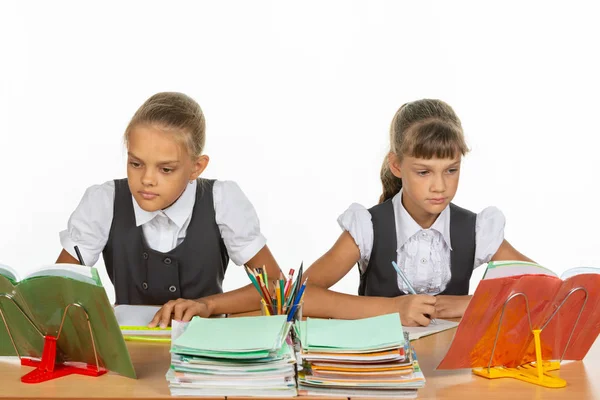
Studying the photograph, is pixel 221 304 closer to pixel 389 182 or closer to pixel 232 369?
pixel 232 369

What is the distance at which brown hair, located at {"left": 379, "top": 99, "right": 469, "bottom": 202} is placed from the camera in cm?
219

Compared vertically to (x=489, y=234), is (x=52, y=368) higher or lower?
lower

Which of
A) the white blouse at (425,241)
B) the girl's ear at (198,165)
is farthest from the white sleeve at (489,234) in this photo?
the girl's ear at (198,165)

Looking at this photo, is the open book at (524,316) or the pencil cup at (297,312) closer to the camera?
the open book at (524,316)

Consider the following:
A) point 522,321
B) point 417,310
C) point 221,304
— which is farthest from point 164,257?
point 522,321

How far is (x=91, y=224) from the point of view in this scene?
2328mm

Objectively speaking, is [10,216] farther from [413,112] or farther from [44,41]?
[413,112]

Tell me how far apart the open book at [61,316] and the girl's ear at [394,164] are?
1012mm

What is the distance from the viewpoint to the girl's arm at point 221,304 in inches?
74.7

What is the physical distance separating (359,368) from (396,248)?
92cm

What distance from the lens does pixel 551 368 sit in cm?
166

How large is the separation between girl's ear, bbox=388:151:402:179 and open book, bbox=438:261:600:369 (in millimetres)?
735

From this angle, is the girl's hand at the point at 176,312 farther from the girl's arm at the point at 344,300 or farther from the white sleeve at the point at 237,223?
the white sleeve at the point at 237,223

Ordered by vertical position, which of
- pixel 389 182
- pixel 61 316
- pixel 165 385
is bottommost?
pixel 165 385
